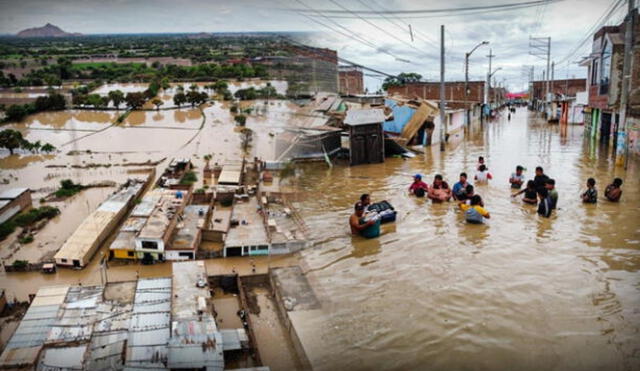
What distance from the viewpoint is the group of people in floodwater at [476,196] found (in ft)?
24.4

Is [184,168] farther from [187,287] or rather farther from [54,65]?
[187,287]

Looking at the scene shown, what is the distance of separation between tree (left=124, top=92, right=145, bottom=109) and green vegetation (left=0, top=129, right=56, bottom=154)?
11.3 m

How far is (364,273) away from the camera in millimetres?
6082

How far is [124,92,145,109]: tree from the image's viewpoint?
3850cm

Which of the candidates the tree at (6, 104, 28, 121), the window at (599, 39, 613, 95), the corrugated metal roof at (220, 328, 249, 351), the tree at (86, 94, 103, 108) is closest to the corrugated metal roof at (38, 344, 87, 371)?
the corrugated metal roof at (220, 328, 249, 351)

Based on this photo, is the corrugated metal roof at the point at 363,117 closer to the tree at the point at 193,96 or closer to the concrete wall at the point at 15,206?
the concrete wall at the point at 15,206

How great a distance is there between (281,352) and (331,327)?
69.8 inches

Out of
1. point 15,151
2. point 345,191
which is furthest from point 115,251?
point 15,151

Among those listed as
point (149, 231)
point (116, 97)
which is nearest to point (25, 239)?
point (149, 231)

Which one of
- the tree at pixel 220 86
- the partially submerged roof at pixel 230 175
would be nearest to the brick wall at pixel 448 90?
the tree at pixel 220 86

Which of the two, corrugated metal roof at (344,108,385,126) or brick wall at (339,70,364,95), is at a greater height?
brick wall at (339,70,364,95)

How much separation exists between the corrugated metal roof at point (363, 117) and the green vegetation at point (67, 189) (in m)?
12.6

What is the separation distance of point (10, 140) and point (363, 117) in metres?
20.8

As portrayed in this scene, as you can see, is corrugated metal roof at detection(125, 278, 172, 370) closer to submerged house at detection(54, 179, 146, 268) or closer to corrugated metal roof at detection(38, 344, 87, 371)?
corrugated metal roof at detection(38, 344, 87, 371)
